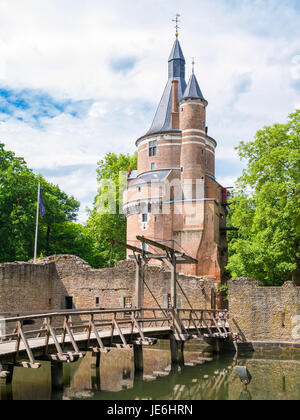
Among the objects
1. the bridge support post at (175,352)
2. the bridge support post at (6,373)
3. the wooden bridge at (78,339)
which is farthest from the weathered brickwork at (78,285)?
the bridge support post at (6,373)

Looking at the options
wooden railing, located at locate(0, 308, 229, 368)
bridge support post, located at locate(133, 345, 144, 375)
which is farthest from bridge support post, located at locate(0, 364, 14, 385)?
bridge support post, located at locate(133, 345, 144, 375)

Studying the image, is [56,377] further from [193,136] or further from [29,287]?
[193,136]

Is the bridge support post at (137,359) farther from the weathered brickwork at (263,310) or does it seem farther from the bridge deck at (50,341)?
the weathered brickwork at (263,310)

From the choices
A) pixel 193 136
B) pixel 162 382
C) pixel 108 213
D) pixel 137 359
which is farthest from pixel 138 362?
pixel 108 213

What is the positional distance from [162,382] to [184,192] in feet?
85.1

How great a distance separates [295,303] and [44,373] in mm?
11762

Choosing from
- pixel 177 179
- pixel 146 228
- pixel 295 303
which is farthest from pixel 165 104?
pixel 295 303

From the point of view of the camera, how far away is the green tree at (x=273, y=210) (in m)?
24.2

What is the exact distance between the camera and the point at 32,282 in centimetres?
2692

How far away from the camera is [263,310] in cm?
2283

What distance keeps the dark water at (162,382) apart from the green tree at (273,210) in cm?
562
